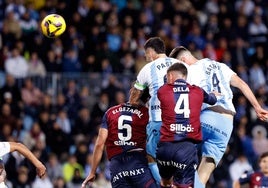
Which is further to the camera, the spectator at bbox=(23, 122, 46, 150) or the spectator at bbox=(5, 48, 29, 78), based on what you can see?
the spectator at bbox=(5, 48, 29, 78)

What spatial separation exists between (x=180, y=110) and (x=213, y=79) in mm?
1337

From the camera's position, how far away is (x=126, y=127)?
15047 millimetres

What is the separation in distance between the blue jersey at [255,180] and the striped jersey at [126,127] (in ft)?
9.56

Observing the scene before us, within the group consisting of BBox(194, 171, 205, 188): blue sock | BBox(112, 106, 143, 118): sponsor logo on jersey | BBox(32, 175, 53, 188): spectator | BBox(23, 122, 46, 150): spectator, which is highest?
BBox(112, 106, 143, 118): sponsor logo on jersey

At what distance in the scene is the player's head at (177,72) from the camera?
46.4 ft

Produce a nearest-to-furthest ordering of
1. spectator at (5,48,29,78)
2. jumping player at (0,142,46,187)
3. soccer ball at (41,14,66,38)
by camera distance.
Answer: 1. jumping player at (0,142,46,187)
2. soccer ball at (41,14,66,38)
3. spectator at (5,48,29,78)

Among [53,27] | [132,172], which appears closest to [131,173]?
[132,172]

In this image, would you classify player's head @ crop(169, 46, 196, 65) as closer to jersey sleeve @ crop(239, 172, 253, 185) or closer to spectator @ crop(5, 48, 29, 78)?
jersey sleeve @ crop(239, 172, 253, 185)

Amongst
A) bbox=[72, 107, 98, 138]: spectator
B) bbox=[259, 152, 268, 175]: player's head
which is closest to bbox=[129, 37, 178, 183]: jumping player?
bbox=[259, 152, 268, 175]: player's head

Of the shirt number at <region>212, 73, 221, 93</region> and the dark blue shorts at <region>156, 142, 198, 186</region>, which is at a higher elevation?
the shirt number at <region>212, 73, 221, 93</region>

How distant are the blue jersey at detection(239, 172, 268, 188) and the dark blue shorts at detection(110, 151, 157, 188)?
9.16 feet

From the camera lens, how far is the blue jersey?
1731cm

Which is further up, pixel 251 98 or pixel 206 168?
pixel 251 98

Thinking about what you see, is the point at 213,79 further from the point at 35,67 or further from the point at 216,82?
the point at 35,67
